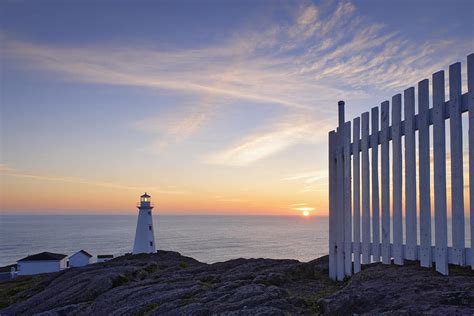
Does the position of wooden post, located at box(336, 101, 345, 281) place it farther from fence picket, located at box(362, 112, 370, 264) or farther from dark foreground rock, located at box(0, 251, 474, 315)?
fence picket, located at box(362, 112, 370, 264)

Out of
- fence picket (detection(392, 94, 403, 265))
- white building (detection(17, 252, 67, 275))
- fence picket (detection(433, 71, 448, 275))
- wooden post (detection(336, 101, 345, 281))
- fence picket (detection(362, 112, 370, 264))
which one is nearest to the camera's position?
fence picket (detection(433, 71, 448, 275))

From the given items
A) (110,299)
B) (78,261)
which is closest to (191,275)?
(110,299)

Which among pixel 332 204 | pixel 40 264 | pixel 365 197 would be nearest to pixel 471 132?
pixel 365 197

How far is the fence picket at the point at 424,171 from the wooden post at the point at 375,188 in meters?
1.10

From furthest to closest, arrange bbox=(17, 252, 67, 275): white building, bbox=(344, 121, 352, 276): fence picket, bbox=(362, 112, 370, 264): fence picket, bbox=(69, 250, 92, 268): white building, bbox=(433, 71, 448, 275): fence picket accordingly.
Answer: bbox=(69, 250, 92, 268): white building < bbox=(17, 252, 67, 275): white building < bbox=(344, 121, 352, 276): fence picket < bbox=(362, 112, 370, 264): fence picket < bbox=(433, 71, 448, 275): fence picket

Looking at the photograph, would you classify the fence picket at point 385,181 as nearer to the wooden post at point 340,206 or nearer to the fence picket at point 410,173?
the fence picket at point 410,173

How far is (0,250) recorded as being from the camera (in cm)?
10725

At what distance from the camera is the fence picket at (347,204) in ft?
28.5

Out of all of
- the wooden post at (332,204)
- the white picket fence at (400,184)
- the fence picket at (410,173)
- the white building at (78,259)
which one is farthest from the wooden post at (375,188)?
the white building at (78,259)

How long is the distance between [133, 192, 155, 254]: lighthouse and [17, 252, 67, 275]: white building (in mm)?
12093

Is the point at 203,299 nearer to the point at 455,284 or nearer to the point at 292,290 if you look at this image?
the point at 292,290

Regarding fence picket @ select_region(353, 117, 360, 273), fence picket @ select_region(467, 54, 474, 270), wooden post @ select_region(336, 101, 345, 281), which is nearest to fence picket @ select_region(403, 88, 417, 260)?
fence picket @ select_region(467, 54, 474, 270)

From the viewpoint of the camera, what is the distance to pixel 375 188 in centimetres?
771

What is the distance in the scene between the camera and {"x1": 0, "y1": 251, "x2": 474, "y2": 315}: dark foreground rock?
5.34m
